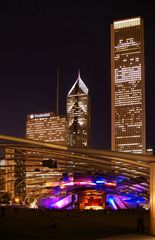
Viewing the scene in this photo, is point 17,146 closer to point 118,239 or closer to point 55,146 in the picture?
point 55,146

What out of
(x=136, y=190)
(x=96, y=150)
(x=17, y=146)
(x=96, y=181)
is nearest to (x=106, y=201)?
(x=96, y=181)

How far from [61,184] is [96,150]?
86924mm

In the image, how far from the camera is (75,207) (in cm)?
10975

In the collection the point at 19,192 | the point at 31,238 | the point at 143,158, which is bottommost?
the point at 19,192

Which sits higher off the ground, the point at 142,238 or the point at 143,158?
the point at 143,158

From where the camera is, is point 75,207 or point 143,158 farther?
point 75,207

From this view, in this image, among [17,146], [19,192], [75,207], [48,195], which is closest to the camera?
[17,146]

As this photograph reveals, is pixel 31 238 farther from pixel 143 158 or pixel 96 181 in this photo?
pixel 96 181

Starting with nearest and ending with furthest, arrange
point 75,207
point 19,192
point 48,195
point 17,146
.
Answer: point 17,146 < point 75,207 < point 48,195 < point 19,192

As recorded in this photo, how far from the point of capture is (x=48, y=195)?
11775cm

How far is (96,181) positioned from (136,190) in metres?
43.9

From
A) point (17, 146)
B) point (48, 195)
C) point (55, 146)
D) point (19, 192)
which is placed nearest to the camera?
point (55, 146)

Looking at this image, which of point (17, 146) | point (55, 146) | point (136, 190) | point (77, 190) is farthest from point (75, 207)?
point (55, 146)

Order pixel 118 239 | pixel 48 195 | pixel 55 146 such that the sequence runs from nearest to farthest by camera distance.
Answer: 1. pixel 118 239
2. pixel 55 146
3. pixel 48 195
